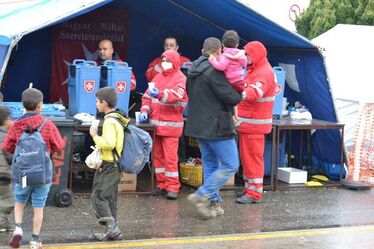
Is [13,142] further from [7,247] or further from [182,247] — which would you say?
[182,247]

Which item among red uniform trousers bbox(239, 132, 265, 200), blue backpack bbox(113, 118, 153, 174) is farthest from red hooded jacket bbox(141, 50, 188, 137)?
blue backpack bbox(113, 118, 153, 174)

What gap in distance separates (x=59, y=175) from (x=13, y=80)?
3607mm

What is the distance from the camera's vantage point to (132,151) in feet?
20.3

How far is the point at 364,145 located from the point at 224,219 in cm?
351

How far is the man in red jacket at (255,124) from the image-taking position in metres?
8.05

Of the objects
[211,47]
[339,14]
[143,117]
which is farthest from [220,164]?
[339,14]

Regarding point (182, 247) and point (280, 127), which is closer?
point (182, 247)

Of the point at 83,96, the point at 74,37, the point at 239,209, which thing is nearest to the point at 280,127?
the point at 239,209

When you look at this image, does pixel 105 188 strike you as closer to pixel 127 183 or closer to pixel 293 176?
pixel 127 183

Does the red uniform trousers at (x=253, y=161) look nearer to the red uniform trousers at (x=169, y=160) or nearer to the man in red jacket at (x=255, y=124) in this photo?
the man in red jacket at (x=255, y=124)

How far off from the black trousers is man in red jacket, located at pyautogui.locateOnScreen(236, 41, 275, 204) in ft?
7.78

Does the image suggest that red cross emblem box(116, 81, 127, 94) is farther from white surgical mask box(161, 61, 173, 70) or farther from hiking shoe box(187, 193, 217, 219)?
hiking shoe box(187, 193, 217, 219)

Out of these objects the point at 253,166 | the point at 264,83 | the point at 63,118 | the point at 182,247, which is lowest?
the point at 182,247

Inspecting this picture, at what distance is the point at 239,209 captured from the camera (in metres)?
7.82
